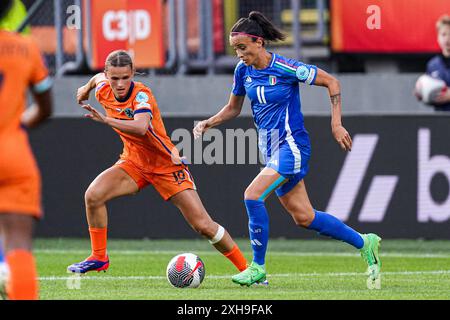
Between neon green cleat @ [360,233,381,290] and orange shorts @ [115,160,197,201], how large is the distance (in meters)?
1.44

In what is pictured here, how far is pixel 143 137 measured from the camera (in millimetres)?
9453

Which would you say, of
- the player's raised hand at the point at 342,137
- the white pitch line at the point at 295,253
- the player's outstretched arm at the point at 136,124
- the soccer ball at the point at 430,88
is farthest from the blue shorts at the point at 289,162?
the soccer ball at the point at 430,88

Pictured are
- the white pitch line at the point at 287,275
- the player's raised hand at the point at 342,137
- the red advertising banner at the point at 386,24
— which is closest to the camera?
the player's raised hand at the point at 342,137

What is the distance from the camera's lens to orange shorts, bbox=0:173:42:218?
19.6 feet

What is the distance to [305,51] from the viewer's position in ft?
53.5

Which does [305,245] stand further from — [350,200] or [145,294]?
[145,294]

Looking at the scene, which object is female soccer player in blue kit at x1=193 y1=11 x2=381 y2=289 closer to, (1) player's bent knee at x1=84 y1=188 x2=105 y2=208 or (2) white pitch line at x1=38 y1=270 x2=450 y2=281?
(2) white pitch line at x1=38 y1=270 x2=450 y2=281

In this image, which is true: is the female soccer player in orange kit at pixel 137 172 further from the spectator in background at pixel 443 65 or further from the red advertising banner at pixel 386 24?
the red advertising banner at pixel 386 24

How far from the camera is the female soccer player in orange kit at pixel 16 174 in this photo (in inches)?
235

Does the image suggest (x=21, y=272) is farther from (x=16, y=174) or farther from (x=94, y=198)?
(x=94, y=198)

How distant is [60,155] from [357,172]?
3504 mm

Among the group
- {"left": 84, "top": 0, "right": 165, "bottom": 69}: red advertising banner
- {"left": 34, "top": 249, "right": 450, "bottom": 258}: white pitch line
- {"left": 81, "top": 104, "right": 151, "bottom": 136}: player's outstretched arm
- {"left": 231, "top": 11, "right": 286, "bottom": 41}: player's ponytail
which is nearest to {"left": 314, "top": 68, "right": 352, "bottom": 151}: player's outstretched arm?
{"left": 231, "top": 11, "right": 286, "bottom": 41}: player's ponytail

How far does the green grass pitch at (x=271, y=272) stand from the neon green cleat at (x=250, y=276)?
0.23 ft
